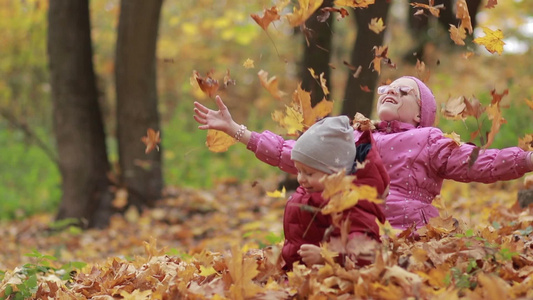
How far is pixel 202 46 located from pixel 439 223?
51.8ft

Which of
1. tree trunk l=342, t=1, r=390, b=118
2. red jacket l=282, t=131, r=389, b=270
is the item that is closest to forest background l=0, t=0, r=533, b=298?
tree trunk l=342, t=1, r=390, b=118

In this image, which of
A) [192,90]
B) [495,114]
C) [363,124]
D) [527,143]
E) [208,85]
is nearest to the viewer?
[495,114]

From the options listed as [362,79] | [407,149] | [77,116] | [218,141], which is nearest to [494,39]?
[407,149]

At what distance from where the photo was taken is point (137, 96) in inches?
300

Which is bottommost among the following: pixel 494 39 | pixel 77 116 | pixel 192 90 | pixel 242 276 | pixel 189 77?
pixel 192 90

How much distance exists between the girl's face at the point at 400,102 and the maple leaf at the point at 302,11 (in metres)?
0.55

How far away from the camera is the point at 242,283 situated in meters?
2.53

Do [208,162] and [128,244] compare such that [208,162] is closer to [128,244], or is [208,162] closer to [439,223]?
[128,244]

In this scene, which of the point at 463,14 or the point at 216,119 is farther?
the point at 463,14

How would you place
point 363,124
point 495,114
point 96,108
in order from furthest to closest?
point 96,108
point 363,124
point 495,114

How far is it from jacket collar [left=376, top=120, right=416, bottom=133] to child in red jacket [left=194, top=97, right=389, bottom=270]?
492 millimetres

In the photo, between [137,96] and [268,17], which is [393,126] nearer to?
[268,17]

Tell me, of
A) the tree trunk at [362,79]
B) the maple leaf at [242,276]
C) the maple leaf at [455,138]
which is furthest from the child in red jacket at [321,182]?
the tree trunk at [362,79]

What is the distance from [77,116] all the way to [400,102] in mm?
Result: 5295
